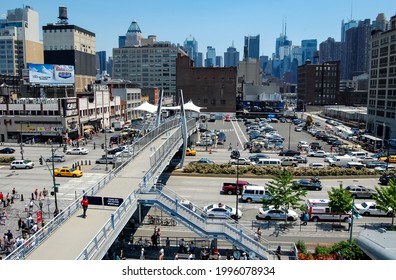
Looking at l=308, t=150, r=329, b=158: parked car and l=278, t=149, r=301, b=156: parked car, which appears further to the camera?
l=278, t=149, r=301, b=156: parked car

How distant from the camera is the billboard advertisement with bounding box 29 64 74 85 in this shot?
62.6m

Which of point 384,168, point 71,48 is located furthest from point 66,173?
point 71,48

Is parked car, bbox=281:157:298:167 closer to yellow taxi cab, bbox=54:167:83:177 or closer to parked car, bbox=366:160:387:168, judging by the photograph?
parked car, bbox=366:160:387:168

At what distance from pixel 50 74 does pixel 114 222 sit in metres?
54.8

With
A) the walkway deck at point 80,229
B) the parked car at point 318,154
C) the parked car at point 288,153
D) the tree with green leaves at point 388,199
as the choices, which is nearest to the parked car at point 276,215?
the tree with green leaves at point 388,199

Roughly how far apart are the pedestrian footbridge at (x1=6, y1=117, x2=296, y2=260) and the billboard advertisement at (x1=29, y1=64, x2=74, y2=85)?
41.8 m

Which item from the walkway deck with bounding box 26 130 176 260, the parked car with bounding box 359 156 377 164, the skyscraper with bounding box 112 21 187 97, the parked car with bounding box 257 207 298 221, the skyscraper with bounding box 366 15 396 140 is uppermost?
the skyscraper with bounding box 112 21 187 97

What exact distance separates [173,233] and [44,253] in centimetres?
1068

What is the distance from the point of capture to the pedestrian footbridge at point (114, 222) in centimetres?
1318

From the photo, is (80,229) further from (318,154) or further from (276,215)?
(318,154)

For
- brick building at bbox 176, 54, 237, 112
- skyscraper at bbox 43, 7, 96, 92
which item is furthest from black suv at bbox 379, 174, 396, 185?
skyscraper at bbox 43, 7, 96, 92

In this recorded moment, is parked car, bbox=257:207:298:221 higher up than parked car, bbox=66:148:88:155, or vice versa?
parked car, bbox=66:148:88:155

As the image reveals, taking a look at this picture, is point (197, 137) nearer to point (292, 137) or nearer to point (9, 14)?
point (292, 137)

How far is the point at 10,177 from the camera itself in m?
36.8
